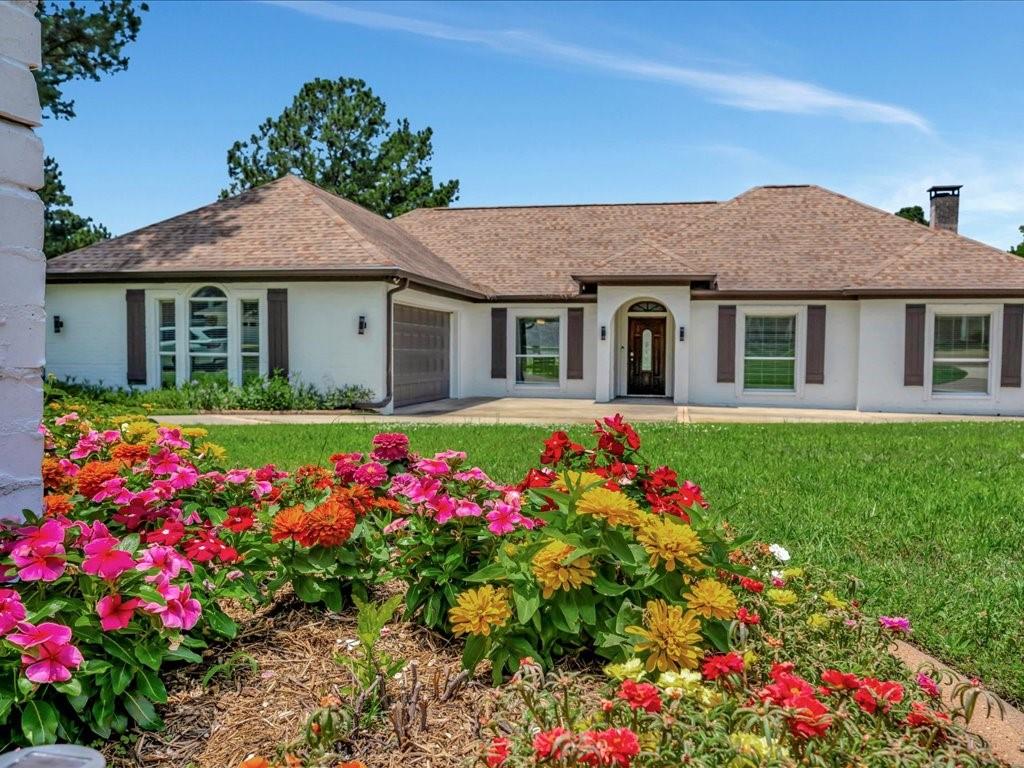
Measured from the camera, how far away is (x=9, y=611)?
204cm

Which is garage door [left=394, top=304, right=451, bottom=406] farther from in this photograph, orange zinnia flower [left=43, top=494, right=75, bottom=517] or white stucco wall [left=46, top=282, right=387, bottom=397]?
orange zinnia flower [left=43, top=494, right=75, bottom=517]

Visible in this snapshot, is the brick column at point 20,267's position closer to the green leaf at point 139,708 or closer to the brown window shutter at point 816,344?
the green leaf at point 139,708

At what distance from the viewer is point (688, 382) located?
1777 cm

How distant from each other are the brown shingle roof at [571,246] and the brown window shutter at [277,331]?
2.11ft

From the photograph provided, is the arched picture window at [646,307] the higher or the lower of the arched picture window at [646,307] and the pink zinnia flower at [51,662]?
the higher

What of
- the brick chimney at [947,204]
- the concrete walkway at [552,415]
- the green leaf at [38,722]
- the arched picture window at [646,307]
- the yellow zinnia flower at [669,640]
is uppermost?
the brick chimney at [947,204]

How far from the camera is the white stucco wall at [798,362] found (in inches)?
674

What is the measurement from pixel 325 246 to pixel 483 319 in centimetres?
550

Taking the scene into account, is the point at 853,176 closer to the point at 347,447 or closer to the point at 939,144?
the point at 939,144

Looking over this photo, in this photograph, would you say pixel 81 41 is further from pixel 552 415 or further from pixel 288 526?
pixel 288 526

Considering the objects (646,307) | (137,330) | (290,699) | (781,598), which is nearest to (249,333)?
(137,330)

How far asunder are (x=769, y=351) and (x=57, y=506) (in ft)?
54.3

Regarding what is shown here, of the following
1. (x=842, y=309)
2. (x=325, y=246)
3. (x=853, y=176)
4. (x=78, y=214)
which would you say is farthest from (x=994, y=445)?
(x=78, y=214)

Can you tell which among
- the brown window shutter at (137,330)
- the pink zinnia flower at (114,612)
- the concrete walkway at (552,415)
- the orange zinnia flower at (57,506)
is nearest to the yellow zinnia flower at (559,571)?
the pink zinnia flower at (114,612)
